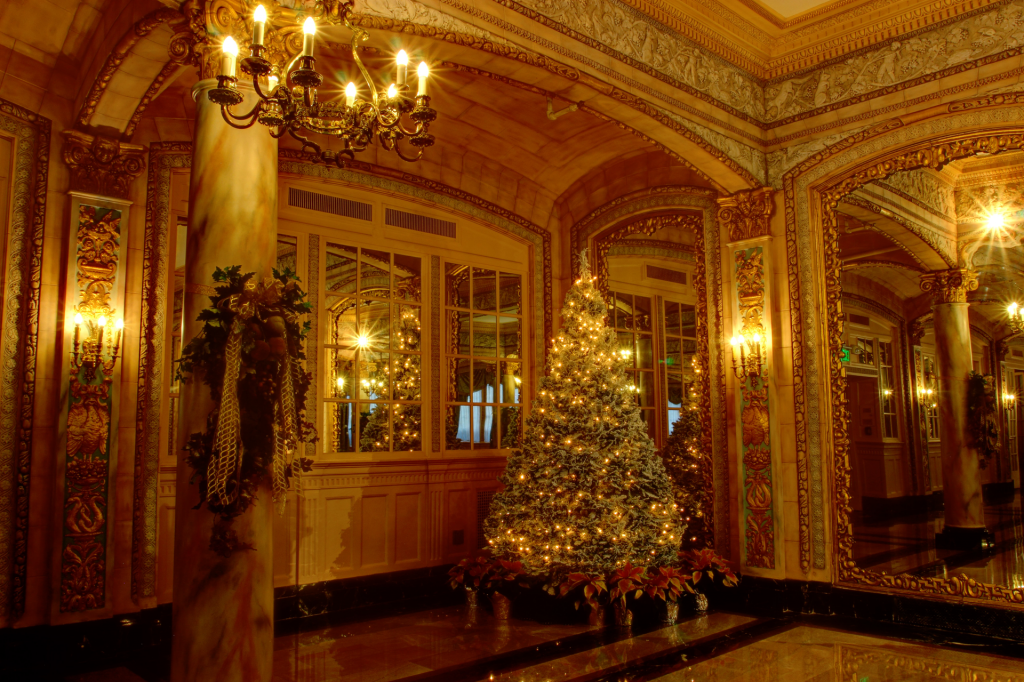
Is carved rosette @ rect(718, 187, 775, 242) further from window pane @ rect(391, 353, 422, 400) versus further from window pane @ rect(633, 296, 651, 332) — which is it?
window pane @ rect(391, 353, 422, 400)

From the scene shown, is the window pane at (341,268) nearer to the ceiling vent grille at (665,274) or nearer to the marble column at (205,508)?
the marble column at (205,508)

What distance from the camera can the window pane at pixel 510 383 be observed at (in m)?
7.55

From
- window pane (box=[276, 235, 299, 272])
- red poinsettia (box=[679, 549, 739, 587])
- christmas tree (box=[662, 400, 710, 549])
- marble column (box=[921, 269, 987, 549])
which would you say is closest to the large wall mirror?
marble column (box=[921, 269, 987, 549])

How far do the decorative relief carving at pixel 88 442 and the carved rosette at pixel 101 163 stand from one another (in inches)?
6.5

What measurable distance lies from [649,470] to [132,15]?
4534 millimetres

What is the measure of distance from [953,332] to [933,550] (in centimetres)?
237

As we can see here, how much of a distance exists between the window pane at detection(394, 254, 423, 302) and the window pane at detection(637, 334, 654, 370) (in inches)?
119

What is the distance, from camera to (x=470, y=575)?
19.9 feet

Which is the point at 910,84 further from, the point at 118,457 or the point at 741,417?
the point at 118,457

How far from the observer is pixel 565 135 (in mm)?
6996

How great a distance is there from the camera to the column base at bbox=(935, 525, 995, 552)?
8000 millimetres

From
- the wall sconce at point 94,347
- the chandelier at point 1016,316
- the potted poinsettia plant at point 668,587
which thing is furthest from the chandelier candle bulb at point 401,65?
the chandelier at point 1016,316

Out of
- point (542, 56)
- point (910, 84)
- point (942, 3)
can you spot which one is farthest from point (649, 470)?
point (942, 3)

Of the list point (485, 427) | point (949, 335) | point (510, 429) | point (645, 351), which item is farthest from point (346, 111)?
point (949, 335)
